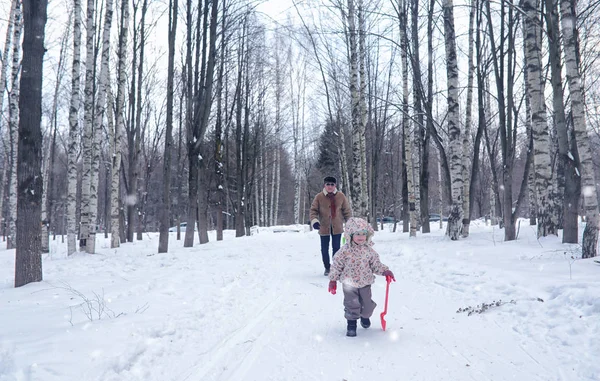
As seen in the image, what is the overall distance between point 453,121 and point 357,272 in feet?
28.0

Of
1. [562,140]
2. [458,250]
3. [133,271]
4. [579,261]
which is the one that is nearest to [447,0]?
[562,140]

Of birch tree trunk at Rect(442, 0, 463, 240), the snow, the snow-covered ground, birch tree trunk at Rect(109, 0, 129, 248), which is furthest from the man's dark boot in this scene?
birch tree trunk at Rect(109, 0, 129, 248)

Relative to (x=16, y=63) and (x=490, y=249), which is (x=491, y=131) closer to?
(x=490, y=249)

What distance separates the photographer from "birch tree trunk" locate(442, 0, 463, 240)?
452 inches

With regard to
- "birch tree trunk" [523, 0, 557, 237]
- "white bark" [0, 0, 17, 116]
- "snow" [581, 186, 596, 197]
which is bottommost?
"snow" [581, 186, 596, 197]

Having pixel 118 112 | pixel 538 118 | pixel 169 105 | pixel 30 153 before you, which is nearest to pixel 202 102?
pixel 169 105

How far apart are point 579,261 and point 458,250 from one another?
372cm

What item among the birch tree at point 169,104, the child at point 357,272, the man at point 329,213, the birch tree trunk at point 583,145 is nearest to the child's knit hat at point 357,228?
the child at point 357,272

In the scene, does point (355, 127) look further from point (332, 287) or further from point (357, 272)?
point (332, 287)

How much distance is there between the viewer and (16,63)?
15992 mm

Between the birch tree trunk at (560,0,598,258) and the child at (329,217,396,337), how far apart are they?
4447 mm

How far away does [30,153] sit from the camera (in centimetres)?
676

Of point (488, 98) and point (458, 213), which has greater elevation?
point (488, 98)

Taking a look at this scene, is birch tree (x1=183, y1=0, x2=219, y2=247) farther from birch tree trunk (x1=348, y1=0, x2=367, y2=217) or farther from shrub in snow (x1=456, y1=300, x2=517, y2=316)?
shrub in snow (x1=456, y1=300, x2=517, y2=316)
